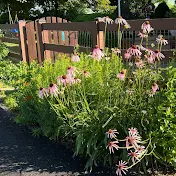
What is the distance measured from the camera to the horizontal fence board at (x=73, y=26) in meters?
6.12

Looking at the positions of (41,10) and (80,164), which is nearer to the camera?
(80,164)

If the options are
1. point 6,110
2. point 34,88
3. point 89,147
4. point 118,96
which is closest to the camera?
point 89,147

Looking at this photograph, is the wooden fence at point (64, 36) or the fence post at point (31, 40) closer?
the wooden fence at point (64, 36)

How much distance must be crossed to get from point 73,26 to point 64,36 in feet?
3.81

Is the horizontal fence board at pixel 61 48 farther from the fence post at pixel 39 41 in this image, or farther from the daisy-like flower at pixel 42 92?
the daisy-like flower at pixel 42 92

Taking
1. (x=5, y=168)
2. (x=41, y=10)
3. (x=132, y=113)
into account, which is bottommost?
(x=5, y=168)

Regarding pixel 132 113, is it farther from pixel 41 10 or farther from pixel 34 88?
pixel 41 10

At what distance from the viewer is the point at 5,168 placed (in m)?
3.21

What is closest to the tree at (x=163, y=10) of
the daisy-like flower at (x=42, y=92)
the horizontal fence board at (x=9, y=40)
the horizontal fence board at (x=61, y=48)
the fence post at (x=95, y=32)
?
the horizontal fence board at (x=9, y=40)

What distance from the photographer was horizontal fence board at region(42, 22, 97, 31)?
612cm

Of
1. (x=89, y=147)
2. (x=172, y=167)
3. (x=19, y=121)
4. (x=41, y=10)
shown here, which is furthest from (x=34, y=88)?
(x=41, y=10)

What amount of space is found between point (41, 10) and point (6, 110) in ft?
78.9

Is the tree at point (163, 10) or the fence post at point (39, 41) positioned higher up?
the tree at point (163, 10)

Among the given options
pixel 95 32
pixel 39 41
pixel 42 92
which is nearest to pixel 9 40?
pixel 39 41
